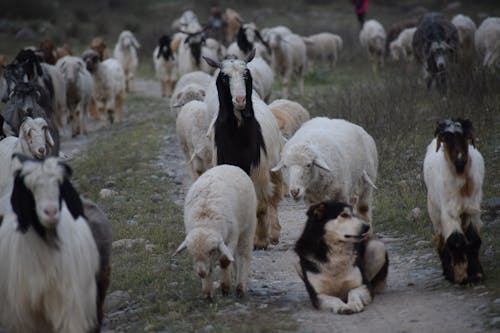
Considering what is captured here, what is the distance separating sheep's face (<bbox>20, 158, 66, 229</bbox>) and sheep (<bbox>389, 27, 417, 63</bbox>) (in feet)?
64.4

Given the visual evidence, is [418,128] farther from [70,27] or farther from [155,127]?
[70,27]

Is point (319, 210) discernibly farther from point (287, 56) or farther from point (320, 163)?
point (287, 56)

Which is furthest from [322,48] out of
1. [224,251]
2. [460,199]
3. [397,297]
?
[224,251]

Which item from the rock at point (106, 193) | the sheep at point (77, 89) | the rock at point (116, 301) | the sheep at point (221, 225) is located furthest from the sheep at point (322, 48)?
the rock at point (116, 301)

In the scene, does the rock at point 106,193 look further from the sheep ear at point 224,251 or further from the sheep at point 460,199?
the sheep at point 460,199

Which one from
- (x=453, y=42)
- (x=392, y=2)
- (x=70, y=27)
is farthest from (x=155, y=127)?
(x=392, y=2)

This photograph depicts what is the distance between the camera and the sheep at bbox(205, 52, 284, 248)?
30.7 feet

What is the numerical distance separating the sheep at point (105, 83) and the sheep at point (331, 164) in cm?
1089

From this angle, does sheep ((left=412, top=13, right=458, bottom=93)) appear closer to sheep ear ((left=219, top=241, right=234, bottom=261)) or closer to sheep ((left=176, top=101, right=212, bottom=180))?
sheep ((left=176, top=101, right=212, bottom=180))

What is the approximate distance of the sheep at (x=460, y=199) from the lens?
755 centimetres

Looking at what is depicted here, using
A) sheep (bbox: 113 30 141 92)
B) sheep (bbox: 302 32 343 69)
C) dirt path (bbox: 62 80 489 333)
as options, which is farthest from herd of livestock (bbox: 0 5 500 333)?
sheep (bbox: 302 32 343 69)

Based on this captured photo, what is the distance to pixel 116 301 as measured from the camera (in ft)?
26.8

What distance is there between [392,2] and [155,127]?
2935 cm

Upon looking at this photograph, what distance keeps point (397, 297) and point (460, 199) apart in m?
0.90
